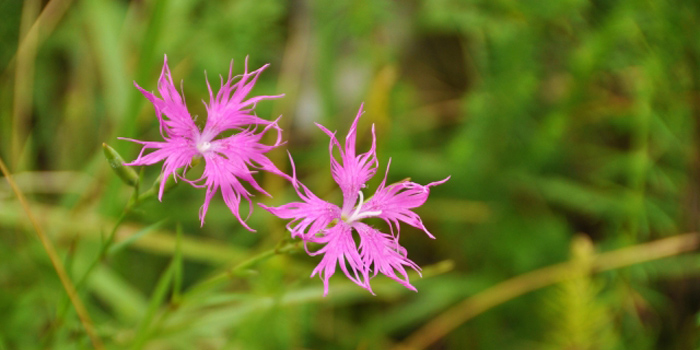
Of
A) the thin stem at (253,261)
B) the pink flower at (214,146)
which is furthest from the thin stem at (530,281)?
the pink flower at (214,146)

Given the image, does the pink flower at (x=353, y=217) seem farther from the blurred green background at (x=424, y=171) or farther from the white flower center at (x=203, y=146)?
the blurred green background at (x=424, y=171)

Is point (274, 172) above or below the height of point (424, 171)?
above

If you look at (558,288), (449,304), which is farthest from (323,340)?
(558,288)

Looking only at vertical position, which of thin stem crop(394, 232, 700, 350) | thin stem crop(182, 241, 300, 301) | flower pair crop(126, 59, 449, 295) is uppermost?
flower pair crop(126, 59, 449, 295)

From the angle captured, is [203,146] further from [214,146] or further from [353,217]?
[353,217]

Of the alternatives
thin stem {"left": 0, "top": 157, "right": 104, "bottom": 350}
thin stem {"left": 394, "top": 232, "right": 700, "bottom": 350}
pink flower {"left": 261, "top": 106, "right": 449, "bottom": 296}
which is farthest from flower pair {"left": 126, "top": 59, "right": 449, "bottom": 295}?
thin stem {"left": 394, "top": 232, "right": 700, "bottom": 350}

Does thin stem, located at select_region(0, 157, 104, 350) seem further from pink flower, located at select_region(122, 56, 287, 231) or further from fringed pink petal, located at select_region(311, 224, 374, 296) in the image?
fringed pink petal, located at select_region(311, 224, 374, 296)

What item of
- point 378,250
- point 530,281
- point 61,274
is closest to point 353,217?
point 378,250

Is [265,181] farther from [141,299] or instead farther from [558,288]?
[558,288]

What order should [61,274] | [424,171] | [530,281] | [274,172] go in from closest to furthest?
1. [274,172]
2. [61,274]
3. [530,281]
4. [424,171]
